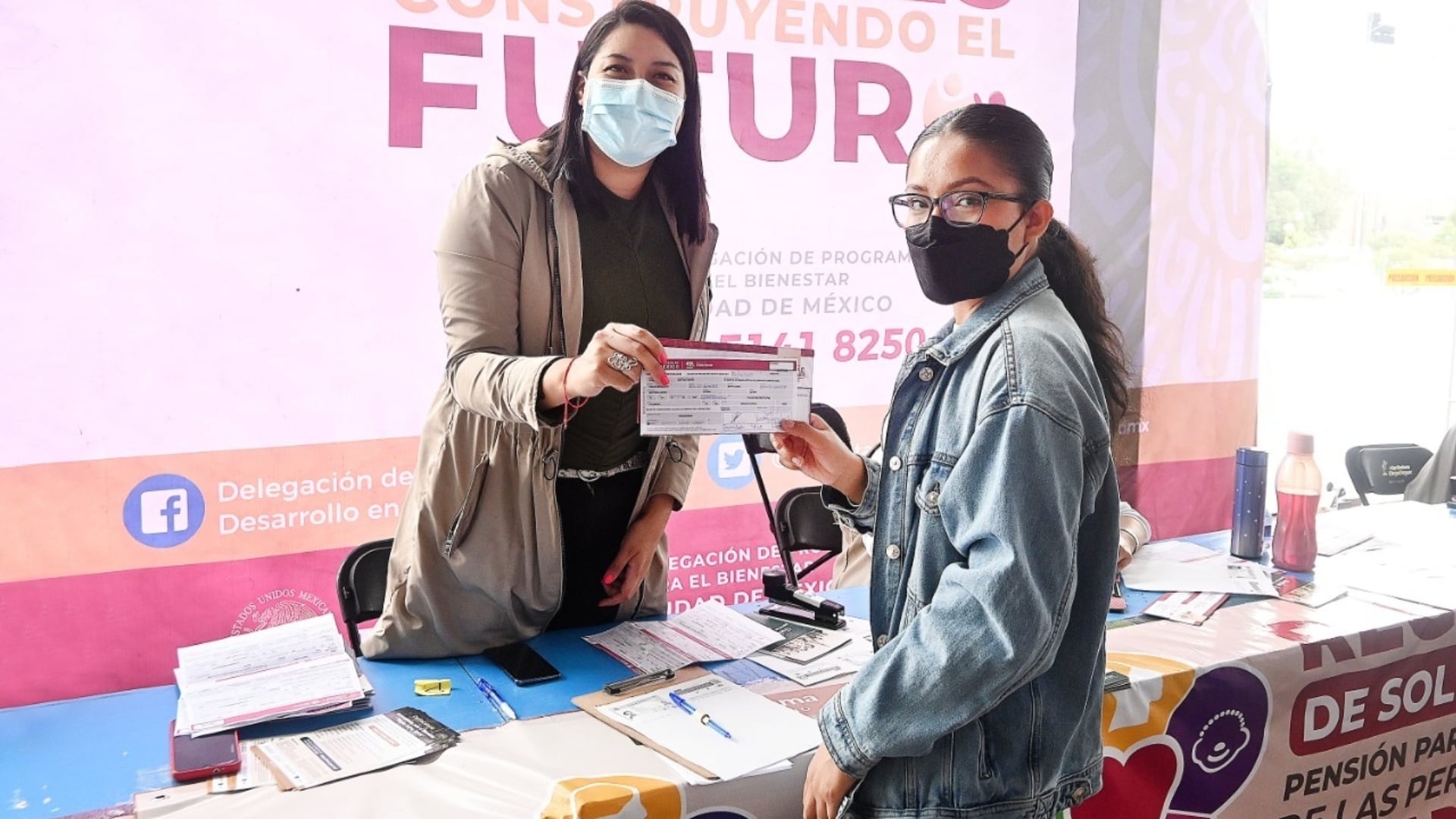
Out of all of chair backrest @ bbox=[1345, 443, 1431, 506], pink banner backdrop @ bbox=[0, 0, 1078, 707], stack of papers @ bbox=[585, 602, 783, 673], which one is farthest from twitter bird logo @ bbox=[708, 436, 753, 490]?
chair backrest @ bbox=[1345, 443, 1431, 506]

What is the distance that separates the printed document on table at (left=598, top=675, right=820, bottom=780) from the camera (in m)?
1.51

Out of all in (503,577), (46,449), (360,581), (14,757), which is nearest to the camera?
(14,757)

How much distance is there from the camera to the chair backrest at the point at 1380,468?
408 cm

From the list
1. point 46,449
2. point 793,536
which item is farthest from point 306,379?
point 793,536

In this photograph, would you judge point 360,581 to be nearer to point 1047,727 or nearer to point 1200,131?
point 1047,727

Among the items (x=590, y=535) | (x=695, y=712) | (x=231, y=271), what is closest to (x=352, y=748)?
(x=695, y=712)

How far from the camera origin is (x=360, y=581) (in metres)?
2.21

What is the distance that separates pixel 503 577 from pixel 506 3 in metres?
1.89

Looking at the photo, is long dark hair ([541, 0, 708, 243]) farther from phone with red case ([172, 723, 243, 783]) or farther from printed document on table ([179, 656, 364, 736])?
phone with red case ([172, 723, 243, 783])

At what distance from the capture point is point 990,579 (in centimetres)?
118

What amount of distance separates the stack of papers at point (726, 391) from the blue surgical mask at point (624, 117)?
1.51 feet

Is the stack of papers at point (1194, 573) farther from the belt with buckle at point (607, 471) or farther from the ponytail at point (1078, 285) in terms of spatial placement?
the belt with buckle at point (607, 471)

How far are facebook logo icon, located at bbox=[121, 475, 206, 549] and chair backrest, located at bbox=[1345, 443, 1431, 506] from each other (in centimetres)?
401

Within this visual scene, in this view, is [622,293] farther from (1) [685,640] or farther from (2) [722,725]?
(2) [722,725]
